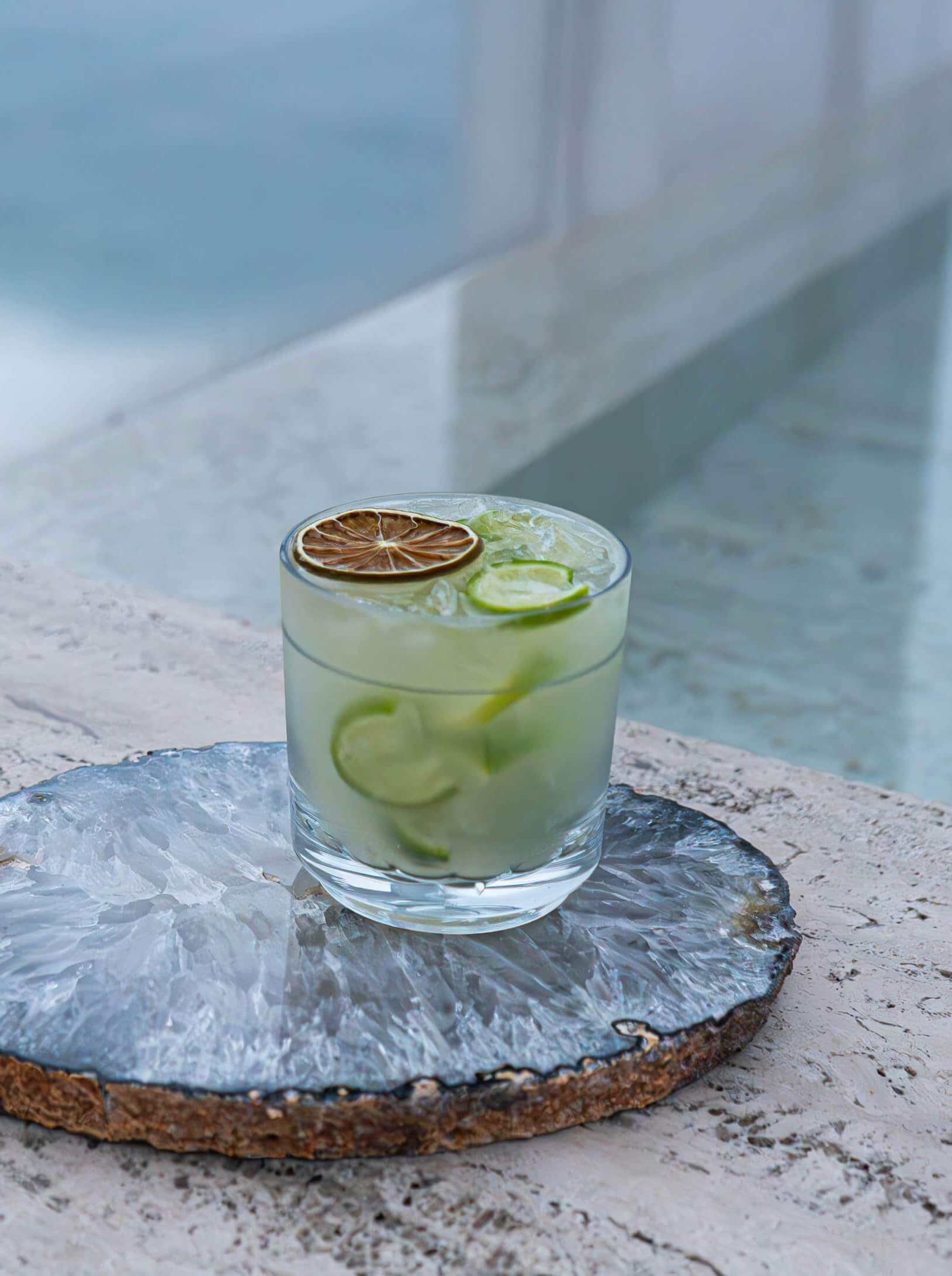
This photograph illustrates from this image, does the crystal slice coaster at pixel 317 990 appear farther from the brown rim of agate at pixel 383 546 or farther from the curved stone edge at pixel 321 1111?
the brown rim of agate at pixel 383 546

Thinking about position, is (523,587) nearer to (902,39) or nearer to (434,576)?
(434,576)

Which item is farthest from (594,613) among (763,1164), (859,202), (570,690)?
(859,202)

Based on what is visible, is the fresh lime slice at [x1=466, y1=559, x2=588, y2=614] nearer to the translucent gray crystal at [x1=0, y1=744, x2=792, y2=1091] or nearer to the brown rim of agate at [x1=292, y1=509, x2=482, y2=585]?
the brown rim of agate at [x1=292, y1=509, x2=482, y2=585]

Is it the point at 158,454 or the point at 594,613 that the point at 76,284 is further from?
the point at 594,613

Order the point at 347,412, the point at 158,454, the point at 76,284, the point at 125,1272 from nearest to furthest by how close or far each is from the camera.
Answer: the point at 125,1272, the point at 158,454, the point at 347,412, the point at 76,284

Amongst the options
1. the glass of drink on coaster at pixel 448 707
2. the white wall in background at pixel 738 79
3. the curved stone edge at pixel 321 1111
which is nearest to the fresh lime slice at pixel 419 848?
the glass of drink on coaster at pixel 448 707

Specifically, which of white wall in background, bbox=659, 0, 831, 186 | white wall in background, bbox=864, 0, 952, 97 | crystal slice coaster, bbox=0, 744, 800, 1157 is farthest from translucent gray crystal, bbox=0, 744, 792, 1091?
white wall in background, bbox=864, 0, 952, 97
